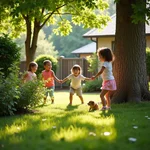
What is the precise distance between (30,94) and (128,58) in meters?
3.15

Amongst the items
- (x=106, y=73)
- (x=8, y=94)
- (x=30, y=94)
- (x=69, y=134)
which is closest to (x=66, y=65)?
(x=106, y=73)

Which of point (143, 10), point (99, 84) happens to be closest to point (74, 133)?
point (143, 10)

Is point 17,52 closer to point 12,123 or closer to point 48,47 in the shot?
point 12,123

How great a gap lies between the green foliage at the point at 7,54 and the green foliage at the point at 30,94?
2.72m

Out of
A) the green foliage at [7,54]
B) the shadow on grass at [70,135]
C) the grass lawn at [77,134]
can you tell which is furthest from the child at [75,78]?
the shadow on grass at [70,135]

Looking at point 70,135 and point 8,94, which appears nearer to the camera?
point 70,135

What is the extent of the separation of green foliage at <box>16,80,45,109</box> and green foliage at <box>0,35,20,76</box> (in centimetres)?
272

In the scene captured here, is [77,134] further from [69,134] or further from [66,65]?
[66,65]

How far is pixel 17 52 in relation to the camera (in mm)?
10273

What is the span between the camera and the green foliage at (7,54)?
9.79 meters

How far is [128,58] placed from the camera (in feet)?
28.9

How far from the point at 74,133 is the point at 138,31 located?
5.18 m

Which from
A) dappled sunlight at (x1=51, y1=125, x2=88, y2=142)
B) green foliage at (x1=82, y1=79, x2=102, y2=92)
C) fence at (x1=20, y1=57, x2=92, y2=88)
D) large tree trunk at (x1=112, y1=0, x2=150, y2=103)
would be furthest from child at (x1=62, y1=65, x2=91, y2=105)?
fence at (x1=20, y1=57, x2=92, y2=88)

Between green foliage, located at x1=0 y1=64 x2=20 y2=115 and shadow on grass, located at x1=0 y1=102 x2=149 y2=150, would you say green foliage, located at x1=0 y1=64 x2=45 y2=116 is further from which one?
shadow on grass, located at x1=0 y1=102 x2=149 y2=150
